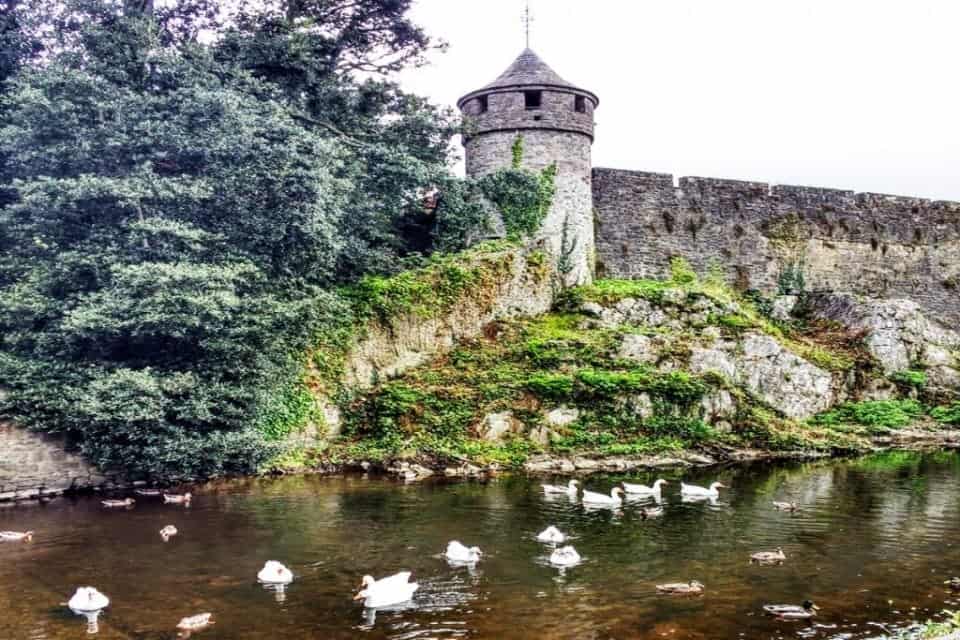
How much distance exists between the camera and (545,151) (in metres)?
29.5

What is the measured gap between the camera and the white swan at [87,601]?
10820 millimetres

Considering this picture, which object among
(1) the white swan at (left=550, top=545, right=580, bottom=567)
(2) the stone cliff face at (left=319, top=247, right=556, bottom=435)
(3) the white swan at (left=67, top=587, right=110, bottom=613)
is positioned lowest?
(1) the white swan at (left=550, top=545, right=580, bottom=567)

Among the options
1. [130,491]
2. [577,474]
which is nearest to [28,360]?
[130,491]

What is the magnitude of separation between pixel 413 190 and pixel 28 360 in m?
11.6

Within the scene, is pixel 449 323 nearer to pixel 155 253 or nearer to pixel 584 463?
pixel 584 463

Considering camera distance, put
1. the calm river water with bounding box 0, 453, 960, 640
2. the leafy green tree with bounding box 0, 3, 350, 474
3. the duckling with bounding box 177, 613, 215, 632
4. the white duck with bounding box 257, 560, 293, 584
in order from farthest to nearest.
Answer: the leafy green tree with bounding box 0, 3, 350, 474
the white duck with bounding box 257, 560, 293, 584
the calm river water with bounding box 0, 453, 960, 640
the duckling with bounding box 177, 613, 215, 632

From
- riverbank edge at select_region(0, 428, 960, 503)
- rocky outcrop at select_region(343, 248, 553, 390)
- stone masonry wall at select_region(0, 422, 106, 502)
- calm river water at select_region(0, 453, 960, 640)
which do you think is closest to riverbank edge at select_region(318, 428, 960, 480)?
riverbank edge at select_region(0, 428, 960, 503)

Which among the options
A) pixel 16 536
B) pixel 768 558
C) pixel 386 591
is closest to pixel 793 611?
pixel 768 558

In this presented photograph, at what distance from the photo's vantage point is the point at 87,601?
35.7 ft

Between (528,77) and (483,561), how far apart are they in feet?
66.1

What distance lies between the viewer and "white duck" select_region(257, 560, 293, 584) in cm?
1199

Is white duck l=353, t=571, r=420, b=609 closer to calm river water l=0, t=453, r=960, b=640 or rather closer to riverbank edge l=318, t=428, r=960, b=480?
calm river water l=0, t=453, r=960, b=640

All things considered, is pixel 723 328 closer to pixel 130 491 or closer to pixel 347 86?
pixel 347 86

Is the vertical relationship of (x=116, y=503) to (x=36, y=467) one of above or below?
below
